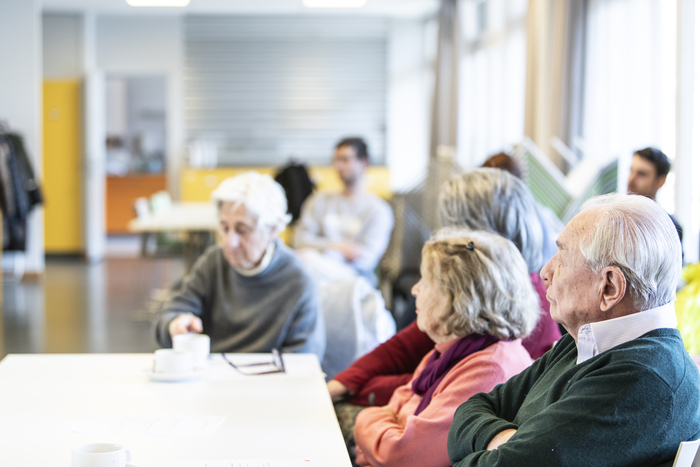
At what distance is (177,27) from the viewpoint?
33.3 ft

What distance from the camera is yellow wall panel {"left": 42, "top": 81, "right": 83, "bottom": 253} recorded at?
994cm

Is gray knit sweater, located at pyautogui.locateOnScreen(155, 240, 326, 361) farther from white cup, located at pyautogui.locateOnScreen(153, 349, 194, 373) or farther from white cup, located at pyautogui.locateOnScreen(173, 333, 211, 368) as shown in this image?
white cup, located at pyautogui.locateOnScreen(153, 349, 194, 373)

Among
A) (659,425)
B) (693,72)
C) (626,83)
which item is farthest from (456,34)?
(659,425)

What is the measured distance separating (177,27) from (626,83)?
700 centimetres

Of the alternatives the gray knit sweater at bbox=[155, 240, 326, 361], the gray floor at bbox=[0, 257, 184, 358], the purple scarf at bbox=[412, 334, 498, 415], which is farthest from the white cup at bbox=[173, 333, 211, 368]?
the gray floor at bbox=[0, 257, 184, 358]

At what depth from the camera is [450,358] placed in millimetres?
1718

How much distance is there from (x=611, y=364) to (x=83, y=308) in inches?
237

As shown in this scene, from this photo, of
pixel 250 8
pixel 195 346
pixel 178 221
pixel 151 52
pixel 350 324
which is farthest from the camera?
pixel 151 52

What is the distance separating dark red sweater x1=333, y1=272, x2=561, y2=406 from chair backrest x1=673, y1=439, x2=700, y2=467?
929 millimetres

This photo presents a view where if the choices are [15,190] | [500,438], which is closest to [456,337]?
[500,438]

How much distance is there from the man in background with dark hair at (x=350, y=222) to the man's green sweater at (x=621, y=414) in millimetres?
3572

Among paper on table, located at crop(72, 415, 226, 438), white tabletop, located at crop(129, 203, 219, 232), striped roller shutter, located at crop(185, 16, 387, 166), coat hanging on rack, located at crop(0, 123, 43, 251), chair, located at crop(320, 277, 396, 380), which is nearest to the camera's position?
paper on table, located at crop(72, 415, 226, 438)

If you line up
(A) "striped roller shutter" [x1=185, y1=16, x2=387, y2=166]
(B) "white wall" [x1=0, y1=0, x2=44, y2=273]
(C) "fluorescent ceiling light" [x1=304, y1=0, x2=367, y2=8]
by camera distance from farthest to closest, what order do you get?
(A) "striped roller shutter" [x1=185, y1=16, x2=387, y2=166]
(B) "white wall" [x1=0, y1=0, x2=44, y2=273]
(C) "fluorescent ceiling light" [x1=304, y1=0, x2=367, y2=8]

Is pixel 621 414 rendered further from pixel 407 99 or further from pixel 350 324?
pixel 407 99
